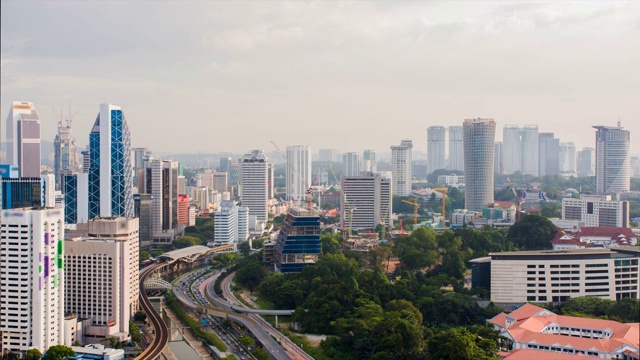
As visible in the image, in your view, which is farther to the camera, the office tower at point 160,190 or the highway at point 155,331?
the office tower at point 160,190

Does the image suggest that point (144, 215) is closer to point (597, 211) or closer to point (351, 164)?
→ point (597, 211)

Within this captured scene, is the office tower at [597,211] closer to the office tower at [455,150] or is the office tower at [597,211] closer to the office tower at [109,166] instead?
the office tower at [109,166]

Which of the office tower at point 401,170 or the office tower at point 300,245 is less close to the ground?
the office tower at point 401,170

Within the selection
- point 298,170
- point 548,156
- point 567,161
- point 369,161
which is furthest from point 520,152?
point 298,170

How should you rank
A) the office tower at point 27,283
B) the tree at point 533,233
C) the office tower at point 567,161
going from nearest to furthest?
the office tower at point 27,283, the tree at point 533,233, the office tower at point 567,161

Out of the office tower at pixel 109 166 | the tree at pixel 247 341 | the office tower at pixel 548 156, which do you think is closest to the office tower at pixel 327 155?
the office tower at pixel 548 156

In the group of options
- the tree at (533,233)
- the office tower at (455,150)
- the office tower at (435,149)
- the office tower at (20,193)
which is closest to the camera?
the office tower at (20,193)

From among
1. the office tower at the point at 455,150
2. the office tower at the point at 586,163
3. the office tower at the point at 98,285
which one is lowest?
the office tower at the point at 98,285
